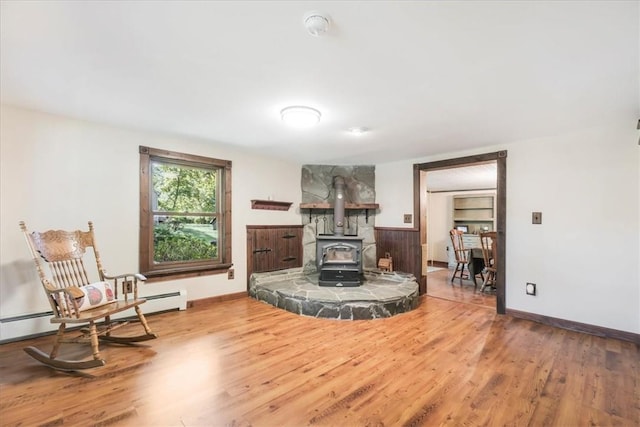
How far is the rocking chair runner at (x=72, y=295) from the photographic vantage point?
2.16 metres

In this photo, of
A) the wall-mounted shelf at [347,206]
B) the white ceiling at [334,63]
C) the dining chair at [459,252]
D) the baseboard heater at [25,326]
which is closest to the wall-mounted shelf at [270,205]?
the wall-mounted shelf at [347,206]

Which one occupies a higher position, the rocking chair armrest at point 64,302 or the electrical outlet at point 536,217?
the electrical outlet at point 536,217

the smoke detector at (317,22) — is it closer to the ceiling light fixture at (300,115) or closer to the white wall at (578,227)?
the ceiling light fixture at (300,115)

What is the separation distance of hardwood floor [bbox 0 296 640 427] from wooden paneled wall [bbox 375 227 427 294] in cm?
148

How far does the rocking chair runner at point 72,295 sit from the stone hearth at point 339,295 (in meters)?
1.54

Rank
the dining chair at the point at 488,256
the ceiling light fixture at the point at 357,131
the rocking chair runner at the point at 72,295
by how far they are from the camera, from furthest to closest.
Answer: the dining chair at the point at 488,256
the ceiling light fixture at the point at 357,131
the rocking chair runner at the point at 72,295

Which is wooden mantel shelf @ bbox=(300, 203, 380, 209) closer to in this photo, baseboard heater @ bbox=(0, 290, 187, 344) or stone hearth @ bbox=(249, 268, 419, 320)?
stone hearth @ bbox=(249, 268, 419, 320)

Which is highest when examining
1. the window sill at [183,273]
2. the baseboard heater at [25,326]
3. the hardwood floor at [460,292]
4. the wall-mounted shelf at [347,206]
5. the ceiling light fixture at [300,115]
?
the ceiling light fixture at [300,115]

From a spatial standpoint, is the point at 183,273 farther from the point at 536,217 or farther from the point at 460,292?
the point at 536,217

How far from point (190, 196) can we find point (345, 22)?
315 centimetres

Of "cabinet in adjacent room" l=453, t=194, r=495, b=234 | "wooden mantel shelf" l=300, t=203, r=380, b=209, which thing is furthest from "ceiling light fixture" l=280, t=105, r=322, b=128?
"cabinet in adjacent room" l=453, t=194, r=495, b=234

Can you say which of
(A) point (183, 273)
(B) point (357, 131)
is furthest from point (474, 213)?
(A) point (183, 273)

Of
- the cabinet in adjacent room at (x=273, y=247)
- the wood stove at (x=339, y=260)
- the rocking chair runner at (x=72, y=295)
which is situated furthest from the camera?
the cabinet in adjacent room at (x=273, y=247)

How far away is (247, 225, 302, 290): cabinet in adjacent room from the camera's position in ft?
14.4
